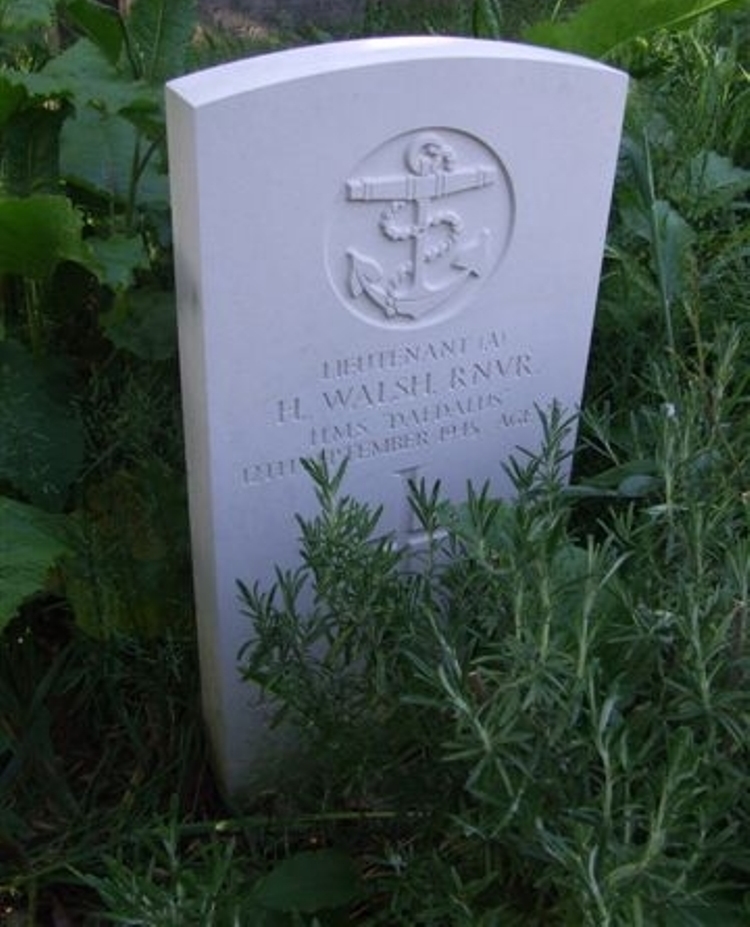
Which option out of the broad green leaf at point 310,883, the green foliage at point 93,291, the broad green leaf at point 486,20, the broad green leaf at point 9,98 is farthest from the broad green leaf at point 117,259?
the broad green leaf at point 486,20

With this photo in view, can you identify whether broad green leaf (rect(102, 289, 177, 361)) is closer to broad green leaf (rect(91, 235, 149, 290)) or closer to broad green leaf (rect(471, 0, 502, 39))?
broad green leaf (rect(91, 235, 149, 290))

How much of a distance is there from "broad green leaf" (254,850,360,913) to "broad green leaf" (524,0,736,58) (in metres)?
1.45

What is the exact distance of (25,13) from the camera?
2033mm

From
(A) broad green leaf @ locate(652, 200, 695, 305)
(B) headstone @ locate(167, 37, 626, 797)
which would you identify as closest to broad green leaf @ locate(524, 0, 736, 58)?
(A) broad green leaf @ locate(652, 200, 695, 305)

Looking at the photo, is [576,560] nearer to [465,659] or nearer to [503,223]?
[465,659]

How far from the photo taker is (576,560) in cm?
165

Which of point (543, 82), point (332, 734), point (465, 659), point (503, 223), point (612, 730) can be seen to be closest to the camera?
point (612, 730)

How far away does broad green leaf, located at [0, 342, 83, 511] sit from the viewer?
2.01m

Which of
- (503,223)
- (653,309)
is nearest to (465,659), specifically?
(503,223)

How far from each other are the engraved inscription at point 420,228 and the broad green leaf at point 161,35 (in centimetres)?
62

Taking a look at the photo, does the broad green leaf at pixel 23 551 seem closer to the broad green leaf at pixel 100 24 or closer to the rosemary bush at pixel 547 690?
the rosemary bush at pixel 547 690

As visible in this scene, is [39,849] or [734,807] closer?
[734,807]

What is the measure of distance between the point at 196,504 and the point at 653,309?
92 cm

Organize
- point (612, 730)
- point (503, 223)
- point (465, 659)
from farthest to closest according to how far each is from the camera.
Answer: point (503, 223), point (465, 659), point (612, 730)
